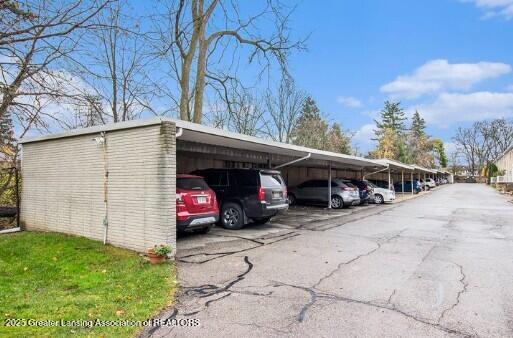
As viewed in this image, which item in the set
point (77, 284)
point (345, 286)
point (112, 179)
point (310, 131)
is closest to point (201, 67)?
point (112, 179)

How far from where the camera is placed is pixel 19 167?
11.9 m

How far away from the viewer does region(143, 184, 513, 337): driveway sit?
13.3 ft

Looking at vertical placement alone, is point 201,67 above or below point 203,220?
above

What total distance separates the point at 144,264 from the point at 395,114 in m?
78.9

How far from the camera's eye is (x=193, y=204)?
882 cm

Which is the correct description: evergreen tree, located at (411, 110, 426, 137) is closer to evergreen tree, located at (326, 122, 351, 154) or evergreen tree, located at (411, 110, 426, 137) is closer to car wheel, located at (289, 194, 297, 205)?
evergreen tree, located at (326, 122, 351, 154)

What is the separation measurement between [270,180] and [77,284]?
652cm

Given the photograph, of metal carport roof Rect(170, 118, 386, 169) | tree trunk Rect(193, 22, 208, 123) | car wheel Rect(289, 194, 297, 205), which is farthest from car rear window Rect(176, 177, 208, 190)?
car wheel Rect(289, 194, 297, 205)

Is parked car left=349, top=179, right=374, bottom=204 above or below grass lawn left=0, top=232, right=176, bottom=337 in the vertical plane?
above

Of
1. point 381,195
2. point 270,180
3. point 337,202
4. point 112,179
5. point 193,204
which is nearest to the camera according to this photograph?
point 112,179

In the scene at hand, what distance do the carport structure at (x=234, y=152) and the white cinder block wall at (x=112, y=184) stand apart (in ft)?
2.67

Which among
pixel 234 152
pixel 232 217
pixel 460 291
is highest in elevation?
pixel 234 152

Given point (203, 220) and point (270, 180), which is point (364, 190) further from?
point (203, 220)

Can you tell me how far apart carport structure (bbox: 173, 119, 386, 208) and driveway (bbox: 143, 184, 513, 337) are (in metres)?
2.58
